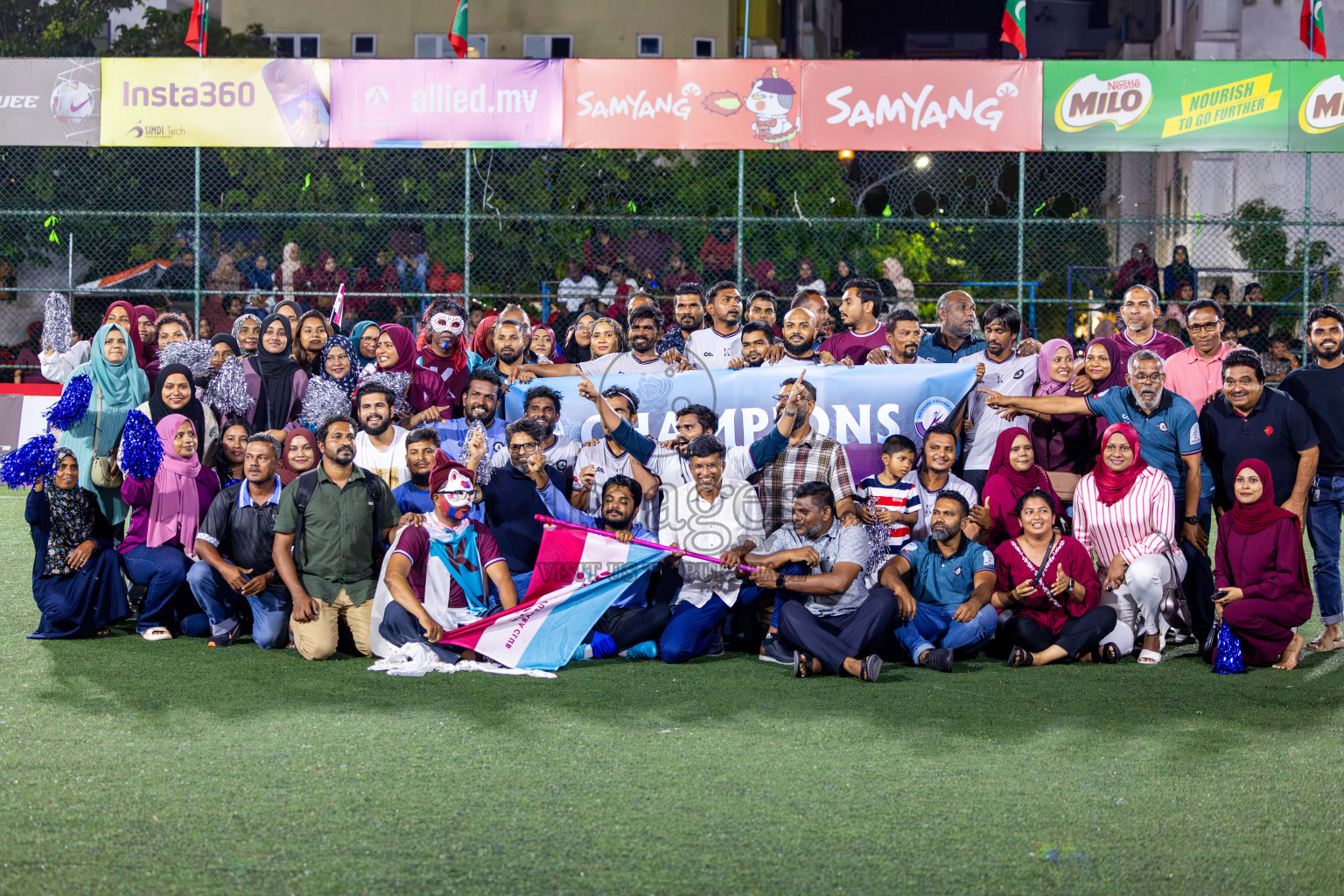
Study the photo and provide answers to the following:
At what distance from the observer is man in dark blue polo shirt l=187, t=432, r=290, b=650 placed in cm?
751

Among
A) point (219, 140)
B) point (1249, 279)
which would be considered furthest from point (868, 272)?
Answer: point (219, 140)

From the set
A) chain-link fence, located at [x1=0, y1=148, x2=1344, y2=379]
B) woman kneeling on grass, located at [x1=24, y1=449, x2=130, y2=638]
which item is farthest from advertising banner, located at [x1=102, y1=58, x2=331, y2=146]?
woman kneeling on grass, located at [x1=24, y1=449, x2=130, y2=638]

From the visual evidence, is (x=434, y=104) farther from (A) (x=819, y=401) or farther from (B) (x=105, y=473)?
(A) (x=819, y=401)

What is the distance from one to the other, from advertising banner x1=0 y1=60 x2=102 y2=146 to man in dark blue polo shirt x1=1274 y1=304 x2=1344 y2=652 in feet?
41.7

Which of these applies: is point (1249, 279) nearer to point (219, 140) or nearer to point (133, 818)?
point (219, 140)

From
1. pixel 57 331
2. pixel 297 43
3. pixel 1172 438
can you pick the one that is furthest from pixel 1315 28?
pixel 297 43

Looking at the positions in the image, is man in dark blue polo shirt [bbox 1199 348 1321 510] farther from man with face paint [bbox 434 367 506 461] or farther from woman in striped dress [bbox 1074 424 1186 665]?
man with face paint [bbox 434 367 506 461]

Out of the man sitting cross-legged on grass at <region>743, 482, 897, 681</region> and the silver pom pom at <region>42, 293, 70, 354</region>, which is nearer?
the man sitting cross-legged on grass at <region>743, 482, 897, 681</region>

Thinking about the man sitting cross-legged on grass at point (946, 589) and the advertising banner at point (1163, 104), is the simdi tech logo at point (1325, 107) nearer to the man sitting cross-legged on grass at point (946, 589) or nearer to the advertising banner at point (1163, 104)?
the advertising banner at point (1163, 104)

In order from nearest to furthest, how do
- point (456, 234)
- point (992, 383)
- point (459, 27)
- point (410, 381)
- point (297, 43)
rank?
point (992, 383), point (410, 381), point (459, 27), point (456, 234), point (297, 43)

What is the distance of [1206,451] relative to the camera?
7828 millimetres

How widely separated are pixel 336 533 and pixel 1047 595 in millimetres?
3968

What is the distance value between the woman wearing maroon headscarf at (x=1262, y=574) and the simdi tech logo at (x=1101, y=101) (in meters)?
7.87

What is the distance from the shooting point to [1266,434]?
7570 mm
